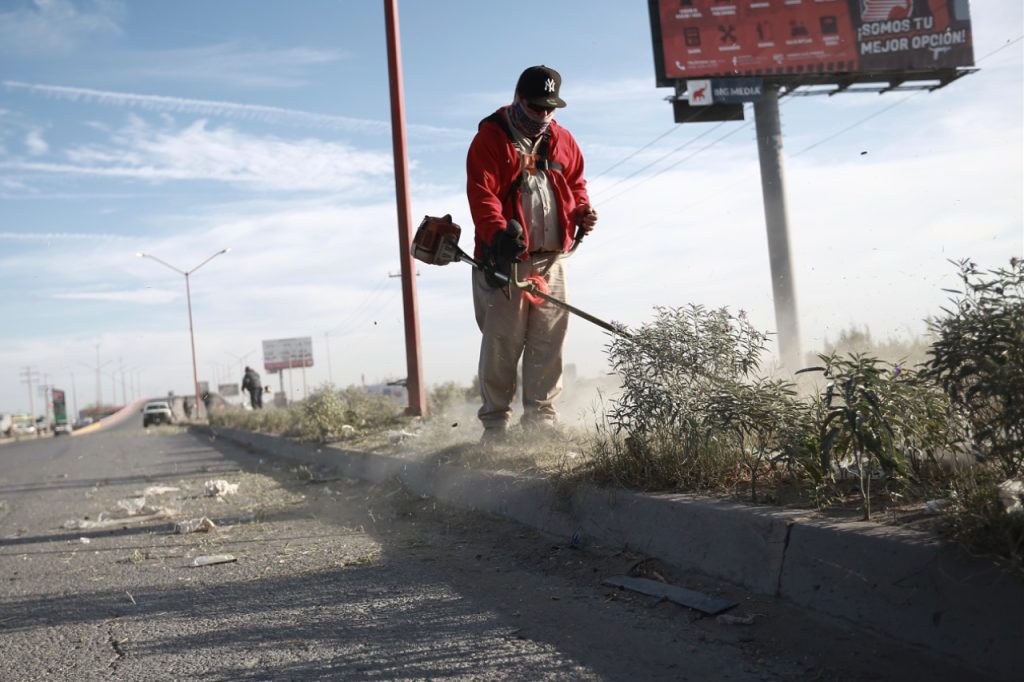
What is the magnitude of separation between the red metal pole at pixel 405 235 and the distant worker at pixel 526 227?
210 inches

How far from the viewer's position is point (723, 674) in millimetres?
→ 2650

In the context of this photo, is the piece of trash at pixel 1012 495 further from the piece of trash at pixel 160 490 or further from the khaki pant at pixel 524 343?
the piece of trash at pixel 160 490

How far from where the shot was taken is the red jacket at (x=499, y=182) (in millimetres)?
5578

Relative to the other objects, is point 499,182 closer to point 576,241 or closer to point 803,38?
point 576,241

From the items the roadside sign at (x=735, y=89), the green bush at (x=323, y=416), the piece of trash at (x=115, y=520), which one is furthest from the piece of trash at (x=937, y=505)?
the roadside sign at (x=735, y=89)

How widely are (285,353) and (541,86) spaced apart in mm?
98544

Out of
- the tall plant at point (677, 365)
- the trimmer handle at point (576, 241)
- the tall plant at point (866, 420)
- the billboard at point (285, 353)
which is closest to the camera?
the tall plant at point (866, 420)

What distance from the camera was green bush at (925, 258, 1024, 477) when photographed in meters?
2.59

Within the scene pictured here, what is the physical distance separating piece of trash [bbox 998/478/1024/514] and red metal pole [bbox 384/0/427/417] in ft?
29.8

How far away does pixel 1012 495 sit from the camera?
249cm

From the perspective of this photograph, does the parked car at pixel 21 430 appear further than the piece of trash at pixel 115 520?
Yes

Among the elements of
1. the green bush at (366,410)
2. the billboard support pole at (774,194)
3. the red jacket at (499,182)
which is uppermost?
the billboard support pole at (774,194)

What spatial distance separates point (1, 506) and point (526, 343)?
6.60 m

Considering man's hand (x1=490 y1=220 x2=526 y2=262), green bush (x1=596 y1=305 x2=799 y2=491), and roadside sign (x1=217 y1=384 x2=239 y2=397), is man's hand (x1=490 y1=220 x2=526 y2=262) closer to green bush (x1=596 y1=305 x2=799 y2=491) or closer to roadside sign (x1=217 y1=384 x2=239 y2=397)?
green bush (x1=596 y1=305 x2=799 y2=491)
